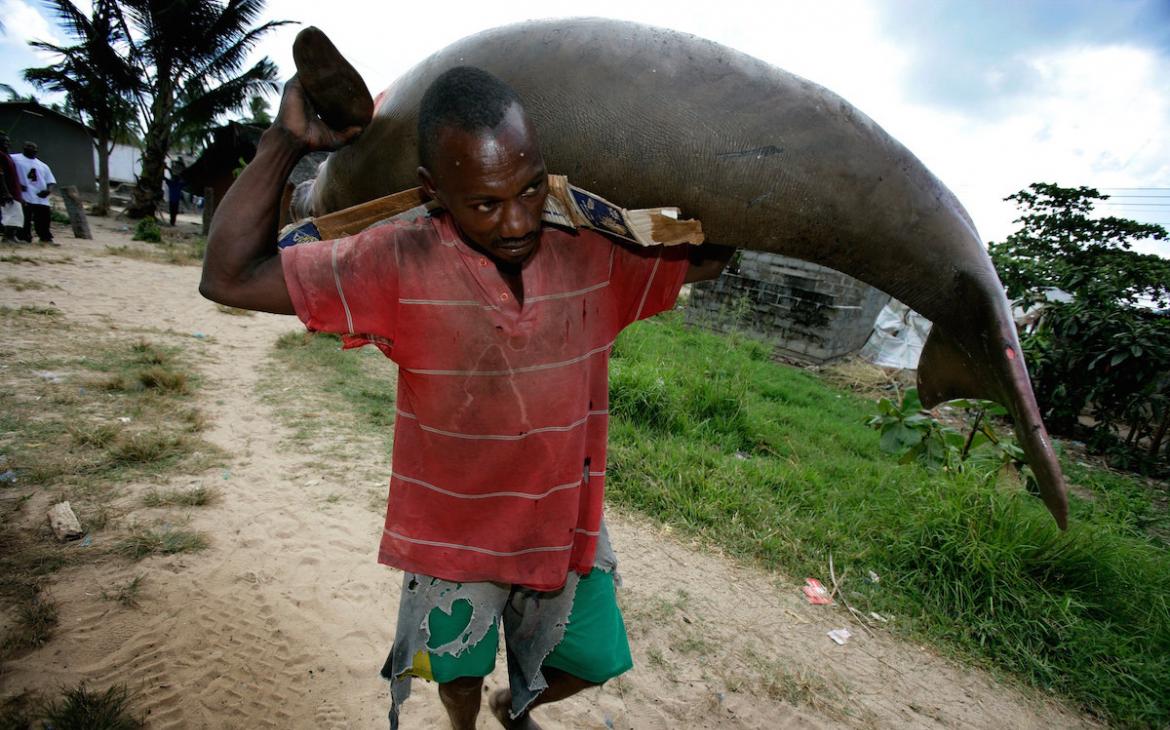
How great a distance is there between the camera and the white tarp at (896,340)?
1191 cm

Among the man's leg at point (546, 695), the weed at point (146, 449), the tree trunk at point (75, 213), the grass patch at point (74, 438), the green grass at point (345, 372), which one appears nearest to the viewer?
the man's leg at point (546, 695)

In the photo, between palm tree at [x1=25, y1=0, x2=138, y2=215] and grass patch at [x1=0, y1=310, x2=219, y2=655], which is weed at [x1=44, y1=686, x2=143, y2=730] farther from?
palm tree at [x1=25, y1=0, x2=138, y2=215]

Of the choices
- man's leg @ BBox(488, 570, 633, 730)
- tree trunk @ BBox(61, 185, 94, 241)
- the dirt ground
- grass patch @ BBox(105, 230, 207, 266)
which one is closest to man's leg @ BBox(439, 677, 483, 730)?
man's leg @ BBox(488, 570, 633, 730)

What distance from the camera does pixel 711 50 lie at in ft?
3.70

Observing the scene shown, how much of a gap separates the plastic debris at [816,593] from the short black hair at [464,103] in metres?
3.54

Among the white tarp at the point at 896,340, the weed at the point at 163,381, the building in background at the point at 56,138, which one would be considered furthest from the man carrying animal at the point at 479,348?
the building in background at the point at 56,138

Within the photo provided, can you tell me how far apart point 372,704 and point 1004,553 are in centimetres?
372

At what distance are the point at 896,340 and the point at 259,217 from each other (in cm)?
1313

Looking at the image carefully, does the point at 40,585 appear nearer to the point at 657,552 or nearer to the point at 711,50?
the point at 657,552

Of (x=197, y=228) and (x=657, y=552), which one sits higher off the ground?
(x=197, y=228)

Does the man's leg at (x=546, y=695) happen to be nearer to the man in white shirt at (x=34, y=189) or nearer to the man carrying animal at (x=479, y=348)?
the man carrying animal at (x=479, y=348)

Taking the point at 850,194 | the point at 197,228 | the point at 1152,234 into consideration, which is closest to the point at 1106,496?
the point at 850,194

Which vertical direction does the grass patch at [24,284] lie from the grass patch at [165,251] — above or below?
below

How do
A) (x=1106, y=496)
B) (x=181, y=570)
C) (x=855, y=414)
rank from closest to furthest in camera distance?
(x=181, y=570)
(x=1106, y=496)
(x=855, y=414)
